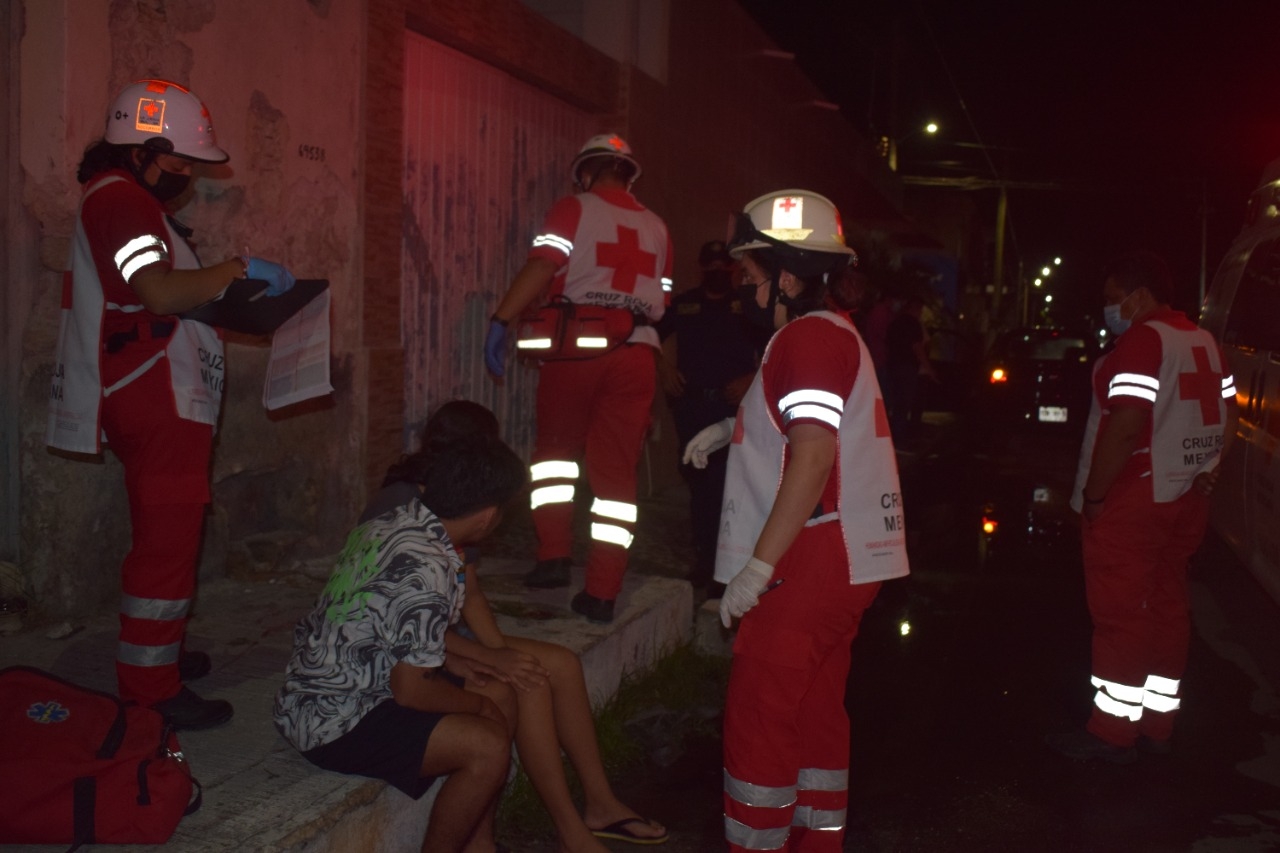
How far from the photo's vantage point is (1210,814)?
169 inches

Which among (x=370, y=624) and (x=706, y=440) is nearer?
(x=370, y=624)

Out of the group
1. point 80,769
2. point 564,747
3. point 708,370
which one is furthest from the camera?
point 708,370

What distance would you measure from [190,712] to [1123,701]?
3344 mm

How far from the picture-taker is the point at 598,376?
5.21 metres

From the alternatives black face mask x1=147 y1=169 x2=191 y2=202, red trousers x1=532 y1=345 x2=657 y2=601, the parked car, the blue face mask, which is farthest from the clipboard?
the parked car

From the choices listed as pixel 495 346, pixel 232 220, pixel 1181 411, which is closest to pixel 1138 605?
pixel 1181 411

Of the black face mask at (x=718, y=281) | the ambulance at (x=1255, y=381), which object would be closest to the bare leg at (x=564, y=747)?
the black face mask at (x=718, y=281)

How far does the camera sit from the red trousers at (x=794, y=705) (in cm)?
316

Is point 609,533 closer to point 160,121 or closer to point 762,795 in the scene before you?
point 762,795

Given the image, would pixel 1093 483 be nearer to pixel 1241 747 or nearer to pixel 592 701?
pixel 1241 747

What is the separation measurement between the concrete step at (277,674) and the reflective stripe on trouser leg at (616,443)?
13.0 inches

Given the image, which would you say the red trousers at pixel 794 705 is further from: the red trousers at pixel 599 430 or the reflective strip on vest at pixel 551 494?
the reflective strip on vest at pixel 551 494

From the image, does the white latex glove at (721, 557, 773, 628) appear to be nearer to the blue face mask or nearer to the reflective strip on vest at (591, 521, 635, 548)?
the reflective strip on vest at (591, 521, 635, 548)

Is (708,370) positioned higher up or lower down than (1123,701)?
higher up
